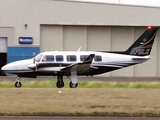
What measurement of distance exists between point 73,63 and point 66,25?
18.5 metres

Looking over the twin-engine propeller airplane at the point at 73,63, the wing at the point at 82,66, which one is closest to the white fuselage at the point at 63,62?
the twin-engine propeller airplane at the point at 73,63

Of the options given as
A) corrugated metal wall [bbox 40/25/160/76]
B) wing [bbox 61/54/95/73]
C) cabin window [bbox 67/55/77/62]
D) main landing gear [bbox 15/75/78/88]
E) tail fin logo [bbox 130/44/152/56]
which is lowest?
main landing gear [bbox 15/75/78/88]

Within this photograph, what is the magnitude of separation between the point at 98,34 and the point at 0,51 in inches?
355

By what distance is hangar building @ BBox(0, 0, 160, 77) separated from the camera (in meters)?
48.8

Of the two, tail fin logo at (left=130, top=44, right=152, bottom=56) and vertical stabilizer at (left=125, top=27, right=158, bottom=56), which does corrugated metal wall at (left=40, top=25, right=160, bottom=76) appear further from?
tail fin logo at (left=130, top=44, right=152, bottom=56)

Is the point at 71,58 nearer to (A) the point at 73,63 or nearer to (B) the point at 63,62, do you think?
(A) the point at 73,63

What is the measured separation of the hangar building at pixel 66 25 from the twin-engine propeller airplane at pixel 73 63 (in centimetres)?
1641

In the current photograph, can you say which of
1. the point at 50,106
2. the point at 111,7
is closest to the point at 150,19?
the point at 111,7

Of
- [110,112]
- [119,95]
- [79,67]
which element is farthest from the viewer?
[79,67]

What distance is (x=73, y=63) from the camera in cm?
3144

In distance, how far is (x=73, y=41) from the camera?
49.8 metres

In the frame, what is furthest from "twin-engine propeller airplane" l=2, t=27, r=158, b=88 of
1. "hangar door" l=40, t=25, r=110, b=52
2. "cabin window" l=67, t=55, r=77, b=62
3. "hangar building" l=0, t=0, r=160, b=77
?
"hangar door" l=40, t=25, r=110, b=52

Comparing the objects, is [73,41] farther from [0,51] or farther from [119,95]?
[119,95]

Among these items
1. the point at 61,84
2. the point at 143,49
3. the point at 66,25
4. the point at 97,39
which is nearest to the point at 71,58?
the point at 61,84
